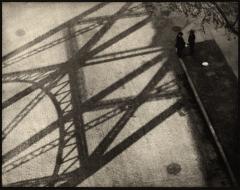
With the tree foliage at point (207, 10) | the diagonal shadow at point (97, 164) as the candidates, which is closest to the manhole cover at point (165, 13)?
the tree foliage at point (207, 10)

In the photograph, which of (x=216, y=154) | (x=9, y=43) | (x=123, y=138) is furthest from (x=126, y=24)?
(x=216, y=154)

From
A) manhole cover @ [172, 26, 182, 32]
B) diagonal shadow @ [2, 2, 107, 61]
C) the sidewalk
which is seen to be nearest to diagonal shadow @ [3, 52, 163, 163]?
the sidewalk

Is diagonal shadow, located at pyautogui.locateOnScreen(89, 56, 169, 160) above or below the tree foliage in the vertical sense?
below

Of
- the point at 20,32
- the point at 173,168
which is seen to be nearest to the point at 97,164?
the point at 173,168

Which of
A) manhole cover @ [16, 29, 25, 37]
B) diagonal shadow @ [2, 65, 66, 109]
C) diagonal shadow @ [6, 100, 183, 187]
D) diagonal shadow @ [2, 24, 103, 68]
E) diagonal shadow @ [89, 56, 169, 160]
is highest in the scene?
manhole cover @ [16, 29, 25, 37]

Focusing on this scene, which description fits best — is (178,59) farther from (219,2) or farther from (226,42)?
(219,2)

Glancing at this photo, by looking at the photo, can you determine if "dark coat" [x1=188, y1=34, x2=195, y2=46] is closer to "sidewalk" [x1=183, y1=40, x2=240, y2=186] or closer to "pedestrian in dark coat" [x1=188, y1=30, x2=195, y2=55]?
"pedestrian in dark coat" [x1=188, y1=30, x2=195, y2=55]

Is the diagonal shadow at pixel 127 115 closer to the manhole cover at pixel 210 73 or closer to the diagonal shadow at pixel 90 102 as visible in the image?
the diagonal shadow at pixel 90 102

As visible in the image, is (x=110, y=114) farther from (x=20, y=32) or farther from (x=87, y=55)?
(x=20, y=32)
